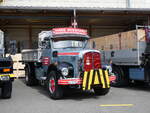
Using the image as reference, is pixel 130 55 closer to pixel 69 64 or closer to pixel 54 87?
pixel 69 64

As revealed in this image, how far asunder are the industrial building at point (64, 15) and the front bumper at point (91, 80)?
26.4ft

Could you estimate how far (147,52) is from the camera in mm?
10016

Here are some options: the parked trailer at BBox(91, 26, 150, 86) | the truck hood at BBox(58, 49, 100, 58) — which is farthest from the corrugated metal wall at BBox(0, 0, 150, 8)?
the truck hood at BBox(58, 49, 100, 58)

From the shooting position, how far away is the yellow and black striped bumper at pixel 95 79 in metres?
7.74

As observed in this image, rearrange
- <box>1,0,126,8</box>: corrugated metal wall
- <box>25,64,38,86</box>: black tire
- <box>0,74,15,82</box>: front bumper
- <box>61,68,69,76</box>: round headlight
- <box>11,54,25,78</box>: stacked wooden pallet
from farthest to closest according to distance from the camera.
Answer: <box>1,0,126,8</box>: corrugated metal wall < <box>11,54,25,78</box>: stacked wooden pallet < <box>25,64,38,86</box>: black tire < <box>61,68,69,76</box>: round headlight < <box>0,74,15,82</box>: front bumper

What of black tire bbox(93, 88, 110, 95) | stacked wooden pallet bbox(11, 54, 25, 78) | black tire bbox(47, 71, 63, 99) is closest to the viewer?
black tire bbox(47, 71, 63, 99)

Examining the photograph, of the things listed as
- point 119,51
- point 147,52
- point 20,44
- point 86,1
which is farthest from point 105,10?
point 20,44

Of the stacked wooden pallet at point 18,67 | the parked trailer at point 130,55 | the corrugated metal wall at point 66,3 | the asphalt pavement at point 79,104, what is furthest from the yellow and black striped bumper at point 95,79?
the corrugated metal wall at point 66,3

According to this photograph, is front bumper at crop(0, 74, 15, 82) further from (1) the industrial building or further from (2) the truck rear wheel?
(1) the industrial building

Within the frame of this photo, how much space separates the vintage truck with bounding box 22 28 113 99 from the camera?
309 inches

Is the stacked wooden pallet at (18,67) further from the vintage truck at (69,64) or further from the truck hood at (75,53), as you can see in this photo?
the truck hood at (75,53)

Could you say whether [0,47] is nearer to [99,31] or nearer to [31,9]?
[31,9]

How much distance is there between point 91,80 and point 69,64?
1.12 m

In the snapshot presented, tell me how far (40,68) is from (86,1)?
12402 mm
